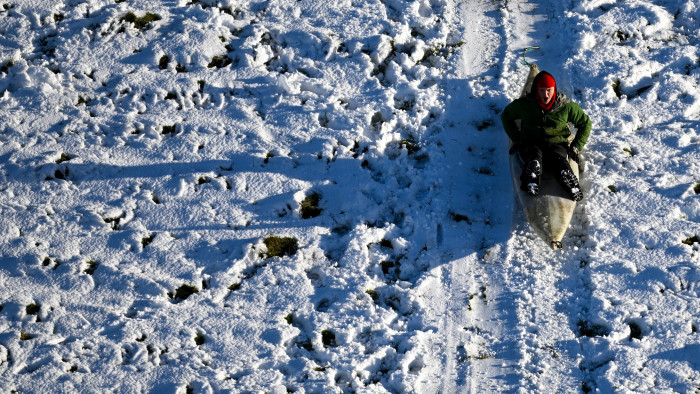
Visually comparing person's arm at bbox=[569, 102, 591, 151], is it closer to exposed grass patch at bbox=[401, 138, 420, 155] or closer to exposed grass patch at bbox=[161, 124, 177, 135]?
exposed grass patch at bbox=[401, 138, 420, 155]

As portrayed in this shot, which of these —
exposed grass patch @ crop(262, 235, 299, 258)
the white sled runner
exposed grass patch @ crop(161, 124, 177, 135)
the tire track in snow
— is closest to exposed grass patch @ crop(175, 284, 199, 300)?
exposed grass patch @ crop(262, 235, 299, 258)

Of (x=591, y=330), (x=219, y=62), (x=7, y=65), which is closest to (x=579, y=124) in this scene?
(x=591, y=330)

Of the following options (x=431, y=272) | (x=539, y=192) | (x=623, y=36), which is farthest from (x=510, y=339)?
(x=623, y=36)

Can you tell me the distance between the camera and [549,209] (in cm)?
711

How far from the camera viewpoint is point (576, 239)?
7418 millimetres

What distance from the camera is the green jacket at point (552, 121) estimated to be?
741 cm

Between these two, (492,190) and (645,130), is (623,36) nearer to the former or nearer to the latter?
(645,130)

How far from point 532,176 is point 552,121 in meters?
0.66

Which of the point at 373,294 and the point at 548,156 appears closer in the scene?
the point at 373,294

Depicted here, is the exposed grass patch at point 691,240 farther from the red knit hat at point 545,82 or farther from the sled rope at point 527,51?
the sled rope at point 527,51

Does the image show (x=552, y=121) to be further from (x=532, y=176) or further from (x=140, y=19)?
(x=140, y=19)

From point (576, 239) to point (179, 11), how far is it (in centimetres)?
520

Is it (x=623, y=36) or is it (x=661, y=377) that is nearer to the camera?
(x=661, y=377)

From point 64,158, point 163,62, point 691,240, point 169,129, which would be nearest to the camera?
point 691,240
